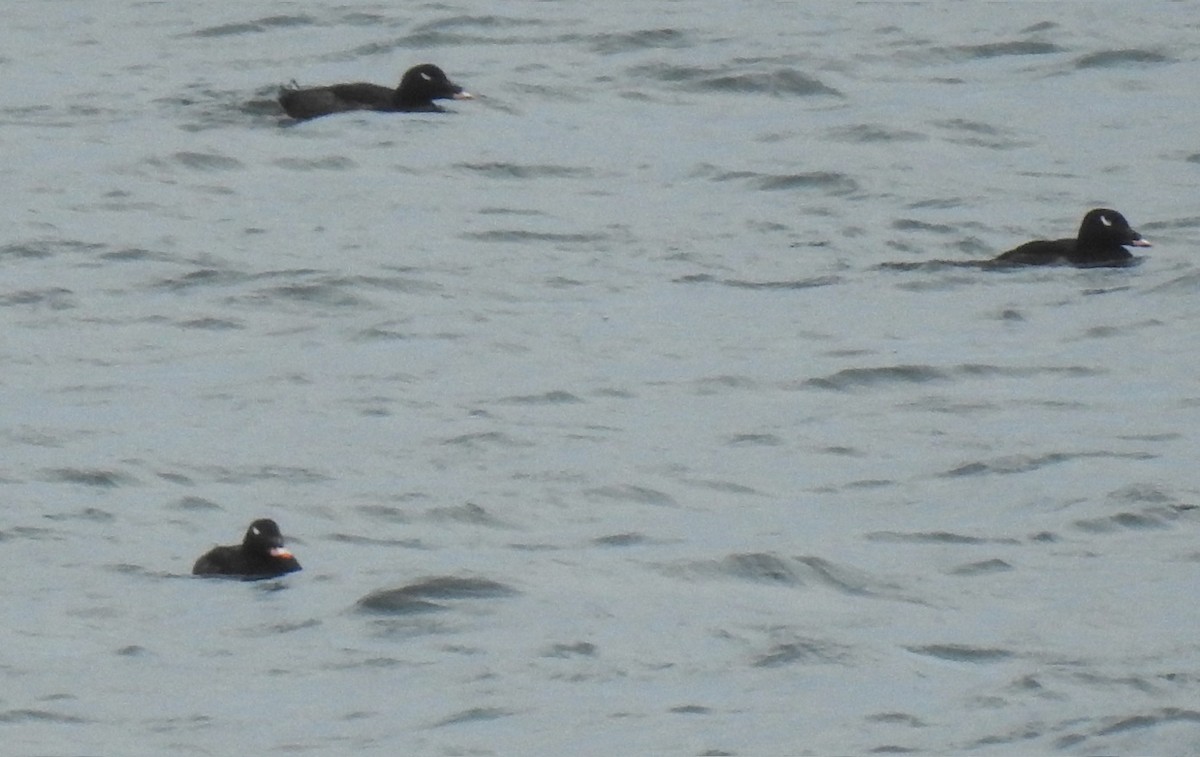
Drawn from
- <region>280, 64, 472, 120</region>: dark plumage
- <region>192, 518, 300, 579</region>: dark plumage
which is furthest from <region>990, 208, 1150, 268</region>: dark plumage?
<region>192, 518, 300, 579</region>: dark plumage

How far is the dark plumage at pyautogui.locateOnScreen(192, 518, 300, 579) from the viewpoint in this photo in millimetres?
12148

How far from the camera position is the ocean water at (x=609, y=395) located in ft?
35.9

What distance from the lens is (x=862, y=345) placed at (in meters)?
16.7

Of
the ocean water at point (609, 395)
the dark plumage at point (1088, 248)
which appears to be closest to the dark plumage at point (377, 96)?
the ocean water at point (609, 395)

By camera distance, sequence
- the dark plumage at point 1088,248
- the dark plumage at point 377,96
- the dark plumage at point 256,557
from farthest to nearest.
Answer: the dark plumage at point 377,96 → the dark plumage at point 1088,248 → the dark plumage at point 256,557

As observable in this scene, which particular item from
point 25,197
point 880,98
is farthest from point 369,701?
point 880,98

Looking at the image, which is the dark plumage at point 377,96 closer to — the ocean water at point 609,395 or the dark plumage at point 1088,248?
the ocean water at point 609,395

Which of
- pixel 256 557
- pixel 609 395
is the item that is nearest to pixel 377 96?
pixel 609 395

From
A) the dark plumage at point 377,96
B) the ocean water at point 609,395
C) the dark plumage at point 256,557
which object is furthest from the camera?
the dark plumage at point 377,96

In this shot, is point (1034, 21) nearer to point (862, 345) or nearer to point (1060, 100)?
point (1060, 100)

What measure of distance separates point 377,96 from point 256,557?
11764mm

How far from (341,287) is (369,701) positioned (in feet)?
24.8

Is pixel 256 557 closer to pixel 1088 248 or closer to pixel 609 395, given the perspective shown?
pixel 609 395

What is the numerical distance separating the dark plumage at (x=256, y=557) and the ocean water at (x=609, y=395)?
84 mm
